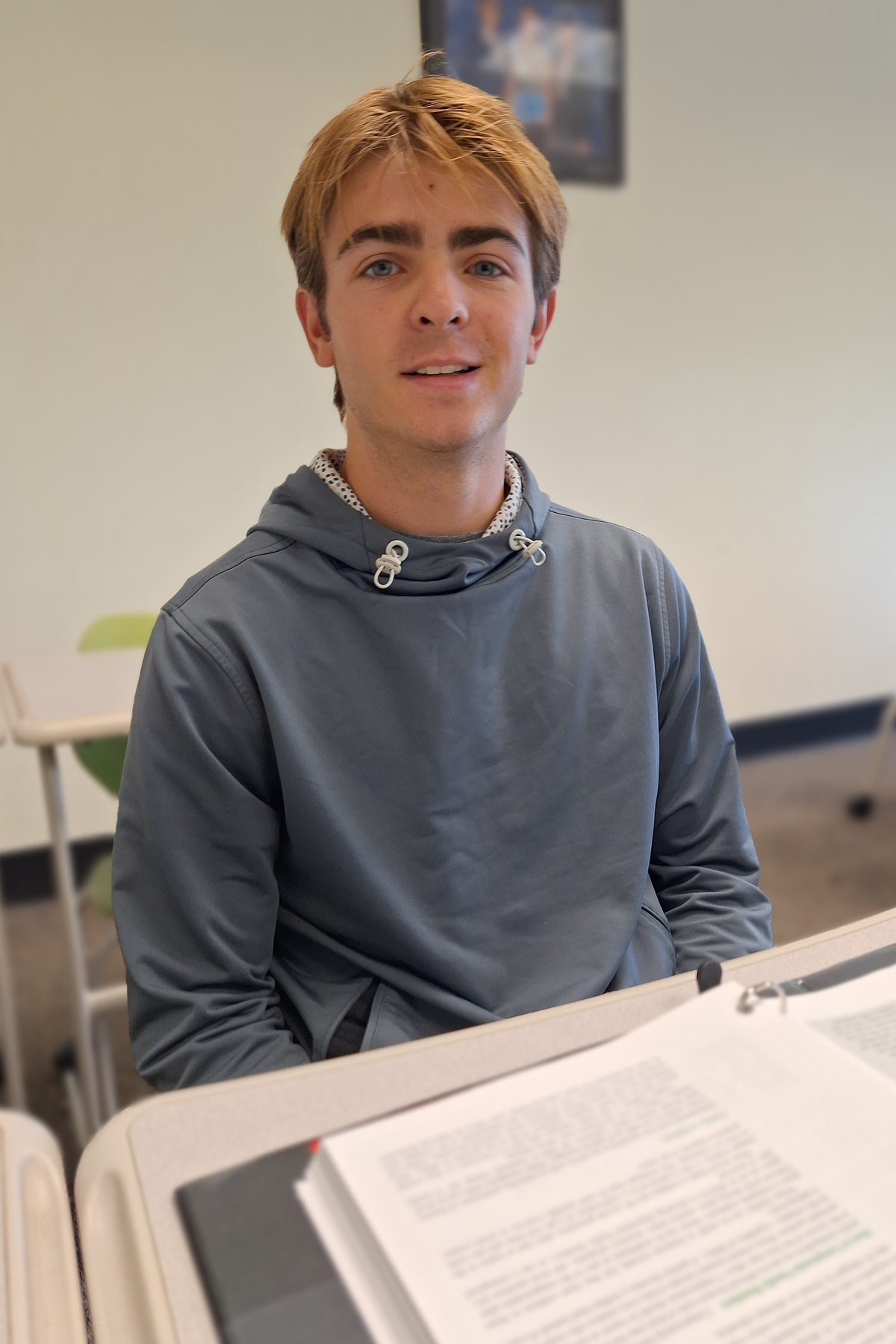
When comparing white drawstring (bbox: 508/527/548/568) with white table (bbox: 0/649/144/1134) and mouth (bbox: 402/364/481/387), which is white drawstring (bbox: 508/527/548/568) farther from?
white table (bbox: 0/649/144/1134)

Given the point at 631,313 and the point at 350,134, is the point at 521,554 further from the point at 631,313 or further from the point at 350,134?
the point at 631,313

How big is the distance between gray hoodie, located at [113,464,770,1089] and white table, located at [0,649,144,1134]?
1.86ft

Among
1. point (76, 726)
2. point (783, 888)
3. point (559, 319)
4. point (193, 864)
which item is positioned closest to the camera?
point (193, 864)

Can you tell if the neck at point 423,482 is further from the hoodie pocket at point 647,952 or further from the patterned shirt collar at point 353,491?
the hoodie pocket at point 647,952

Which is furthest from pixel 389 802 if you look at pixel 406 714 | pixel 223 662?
pixel 223 662

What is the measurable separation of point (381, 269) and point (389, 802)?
497mm

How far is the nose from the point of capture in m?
0.88

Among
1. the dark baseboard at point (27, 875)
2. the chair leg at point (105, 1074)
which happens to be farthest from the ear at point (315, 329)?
the dark baseboard at point (27, 875)

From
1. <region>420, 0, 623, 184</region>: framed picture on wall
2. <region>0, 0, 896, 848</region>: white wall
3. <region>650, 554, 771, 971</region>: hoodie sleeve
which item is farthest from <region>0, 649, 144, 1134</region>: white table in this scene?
<region>420, 0, 623, 184</region>: framed picture on wall

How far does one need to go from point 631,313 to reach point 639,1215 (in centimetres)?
294

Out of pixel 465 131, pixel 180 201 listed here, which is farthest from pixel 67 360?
pixel 465 131

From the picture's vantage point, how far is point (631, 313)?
9.80 feet

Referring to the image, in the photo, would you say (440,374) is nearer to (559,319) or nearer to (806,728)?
(559,319)

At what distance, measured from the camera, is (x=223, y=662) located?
2.71ft
